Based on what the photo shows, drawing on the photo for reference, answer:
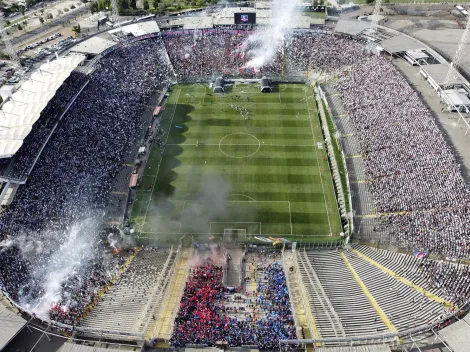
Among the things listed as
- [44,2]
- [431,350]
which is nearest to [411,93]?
[431,350]

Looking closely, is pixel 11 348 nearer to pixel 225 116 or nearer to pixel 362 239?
pixel 362 239

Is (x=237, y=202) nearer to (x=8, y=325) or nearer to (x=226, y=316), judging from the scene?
(x=226, y=316)

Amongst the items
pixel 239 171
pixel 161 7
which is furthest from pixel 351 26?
pixel 161 7

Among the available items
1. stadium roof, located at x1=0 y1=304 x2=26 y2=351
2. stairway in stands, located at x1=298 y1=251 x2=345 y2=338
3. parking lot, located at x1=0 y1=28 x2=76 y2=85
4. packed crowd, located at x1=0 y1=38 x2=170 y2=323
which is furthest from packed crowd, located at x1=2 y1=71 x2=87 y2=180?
stairway in stands, located at x1=298 y1=251 x2=345 y2=338

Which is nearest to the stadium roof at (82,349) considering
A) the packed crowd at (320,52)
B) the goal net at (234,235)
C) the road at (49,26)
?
the goal net at (234,235)

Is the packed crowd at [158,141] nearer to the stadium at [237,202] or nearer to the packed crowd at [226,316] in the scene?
the packed crowd at [226,316]

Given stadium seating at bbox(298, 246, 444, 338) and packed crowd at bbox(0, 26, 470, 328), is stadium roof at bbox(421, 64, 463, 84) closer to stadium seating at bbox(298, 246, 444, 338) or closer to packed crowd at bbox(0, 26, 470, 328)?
packed crowd at bbox(0, 26, 470, 328)

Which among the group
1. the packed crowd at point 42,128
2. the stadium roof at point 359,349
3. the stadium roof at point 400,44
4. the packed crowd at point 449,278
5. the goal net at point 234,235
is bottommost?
the stadium roof at point 359,349
